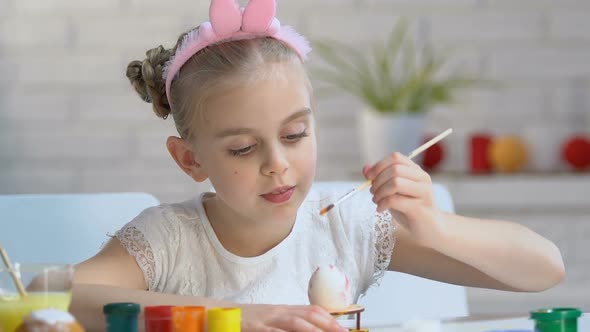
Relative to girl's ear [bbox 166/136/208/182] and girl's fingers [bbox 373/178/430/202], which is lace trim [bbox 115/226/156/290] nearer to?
girl's ear [bbox 166/136/208/182]

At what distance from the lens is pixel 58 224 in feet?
6.77

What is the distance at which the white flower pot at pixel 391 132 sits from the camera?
12.5ft

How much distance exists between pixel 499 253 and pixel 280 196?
39 centimetres

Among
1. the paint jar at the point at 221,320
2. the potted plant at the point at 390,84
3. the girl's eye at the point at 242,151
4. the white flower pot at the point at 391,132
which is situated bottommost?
the paint jar at the point at 221,320

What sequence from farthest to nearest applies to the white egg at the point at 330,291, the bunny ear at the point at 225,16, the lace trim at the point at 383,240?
the lace trim at the point at 383,240 → the bunny ear at the point at 225,16 → the white egg at the point at 330,291

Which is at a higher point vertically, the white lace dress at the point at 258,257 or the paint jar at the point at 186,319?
the white lace dress at the point at 258,257

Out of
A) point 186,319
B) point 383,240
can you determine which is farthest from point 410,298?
point 186,319

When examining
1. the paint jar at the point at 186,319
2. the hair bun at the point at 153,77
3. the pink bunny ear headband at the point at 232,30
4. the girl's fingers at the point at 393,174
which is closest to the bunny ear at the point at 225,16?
the pink bunny ear headband at the point at 232,30

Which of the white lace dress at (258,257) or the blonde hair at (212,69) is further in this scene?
the white lace dress at (258,257)

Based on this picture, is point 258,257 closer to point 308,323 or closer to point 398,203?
point 398,203

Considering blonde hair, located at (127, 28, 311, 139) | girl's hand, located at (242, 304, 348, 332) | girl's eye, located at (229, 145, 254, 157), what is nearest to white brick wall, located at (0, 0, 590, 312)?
blonde hair, located at (127, 28, 311, 139)

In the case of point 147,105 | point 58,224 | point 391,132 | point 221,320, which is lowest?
point 221,320

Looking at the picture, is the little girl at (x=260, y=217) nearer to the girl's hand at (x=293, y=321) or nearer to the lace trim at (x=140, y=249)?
the lace trim at (x=140, y=249)

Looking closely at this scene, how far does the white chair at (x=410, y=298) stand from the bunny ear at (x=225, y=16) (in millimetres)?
625
